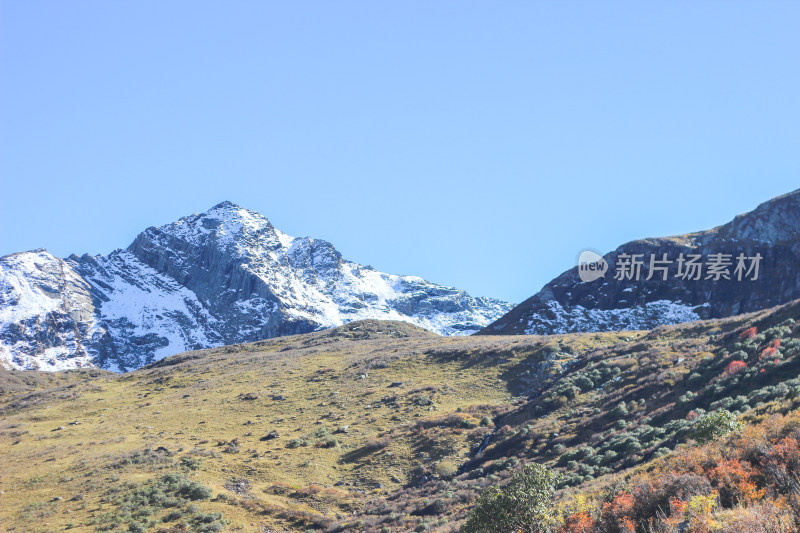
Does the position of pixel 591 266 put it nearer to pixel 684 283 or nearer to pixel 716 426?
pixel 684 283

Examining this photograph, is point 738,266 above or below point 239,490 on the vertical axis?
above

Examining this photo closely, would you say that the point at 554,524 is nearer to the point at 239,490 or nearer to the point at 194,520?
the point at 194,520

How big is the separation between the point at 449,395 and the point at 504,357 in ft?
41.5

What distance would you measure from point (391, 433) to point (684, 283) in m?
86.4

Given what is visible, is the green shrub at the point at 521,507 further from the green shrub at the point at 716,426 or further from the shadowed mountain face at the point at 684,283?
the shadowed mountain face at the point at 684,283

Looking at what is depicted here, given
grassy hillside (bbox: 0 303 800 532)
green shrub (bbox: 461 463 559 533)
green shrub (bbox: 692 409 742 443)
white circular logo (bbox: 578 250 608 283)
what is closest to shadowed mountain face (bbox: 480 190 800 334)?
white circular logo (bbox: 578 250 608 283)

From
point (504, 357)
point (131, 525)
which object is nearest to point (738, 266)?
point (504, 357)

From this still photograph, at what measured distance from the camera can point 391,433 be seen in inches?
1992

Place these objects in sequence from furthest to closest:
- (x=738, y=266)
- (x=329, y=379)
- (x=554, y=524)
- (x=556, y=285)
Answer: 1. (x=556, y=285)
2. (x=738, y=266)
3. (x=329, y=379)
4. (x=554, y=524)

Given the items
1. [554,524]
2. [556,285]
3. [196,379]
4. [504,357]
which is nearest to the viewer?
[554,524]

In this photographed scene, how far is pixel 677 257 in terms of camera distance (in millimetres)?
117250

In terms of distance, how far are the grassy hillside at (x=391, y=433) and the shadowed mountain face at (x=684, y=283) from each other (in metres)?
39.0

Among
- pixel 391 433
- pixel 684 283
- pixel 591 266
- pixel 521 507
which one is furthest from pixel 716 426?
pixel 591 266

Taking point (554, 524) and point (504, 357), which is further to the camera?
point (504, 357)
